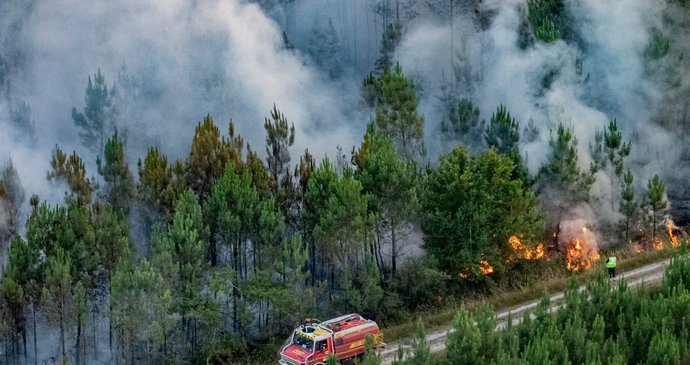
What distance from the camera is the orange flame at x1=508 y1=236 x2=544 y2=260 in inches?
1591

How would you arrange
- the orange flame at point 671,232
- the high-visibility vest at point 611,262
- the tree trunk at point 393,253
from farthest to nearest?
the orange flame at point 671,232 → the tree trunk at point 393,253 → the high-visibility vest at point 611,262

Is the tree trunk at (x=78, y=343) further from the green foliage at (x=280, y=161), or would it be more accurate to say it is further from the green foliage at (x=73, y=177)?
the green foliage at (x=280, y=161)

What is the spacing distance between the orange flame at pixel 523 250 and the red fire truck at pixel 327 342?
10.7m

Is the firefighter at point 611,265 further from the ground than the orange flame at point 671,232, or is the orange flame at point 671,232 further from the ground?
the orange flame at point 671,232

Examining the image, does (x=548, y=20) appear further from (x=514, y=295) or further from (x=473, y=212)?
(x=514, y=295)

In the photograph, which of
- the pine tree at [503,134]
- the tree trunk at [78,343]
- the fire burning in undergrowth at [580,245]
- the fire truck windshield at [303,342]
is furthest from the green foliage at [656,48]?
the tree trunk at [78,343]

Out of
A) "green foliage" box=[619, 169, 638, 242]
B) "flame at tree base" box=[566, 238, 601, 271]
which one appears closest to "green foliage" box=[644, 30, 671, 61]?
"green foliage" box=[619, 169, 638, 242]

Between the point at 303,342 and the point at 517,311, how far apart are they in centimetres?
983

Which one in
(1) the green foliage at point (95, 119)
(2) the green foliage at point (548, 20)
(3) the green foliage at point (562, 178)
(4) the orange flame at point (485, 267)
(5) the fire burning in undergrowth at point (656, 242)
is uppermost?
(2) the green foliage at point (548, 20)

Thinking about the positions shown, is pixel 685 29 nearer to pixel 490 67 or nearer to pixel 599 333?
pixel 490 67

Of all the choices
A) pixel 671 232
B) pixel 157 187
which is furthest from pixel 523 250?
pixel 157 187

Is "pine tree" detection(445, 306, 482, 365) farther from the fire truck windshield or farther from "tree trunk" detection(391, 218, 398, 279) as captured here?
"tree trunk" detection(391, 218, 398, 279)

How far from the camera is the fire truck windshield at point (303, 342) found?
3066 cm

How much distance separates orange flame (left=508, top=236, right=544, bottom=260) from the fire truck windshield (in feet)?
42.3
